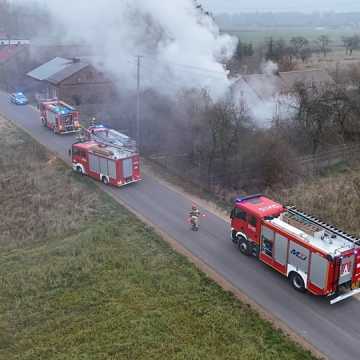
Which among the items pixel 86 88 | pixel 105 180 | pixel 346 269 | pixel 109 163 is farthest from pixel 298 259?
pixel 86 88

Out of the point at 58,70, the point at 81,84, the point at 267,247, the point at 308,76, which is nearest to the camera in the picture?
the point at 267,247

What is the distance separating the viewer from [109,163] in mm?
30969

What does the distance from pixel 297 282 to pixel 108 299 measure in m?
7.41

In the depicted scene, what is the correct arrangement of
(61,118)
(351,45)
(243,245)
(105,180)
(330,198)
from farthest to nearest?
(351,45), (61,118), (105,180), (330,198), (243,245)

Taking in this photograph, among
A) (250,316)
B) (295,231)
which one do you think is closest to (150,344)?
(250,316)

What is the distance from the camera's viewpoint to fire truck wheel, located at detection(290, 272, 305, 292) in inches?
749

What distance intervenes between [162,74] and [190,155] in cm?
846

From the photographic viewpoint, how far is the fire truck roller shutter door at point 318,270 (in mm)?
17766

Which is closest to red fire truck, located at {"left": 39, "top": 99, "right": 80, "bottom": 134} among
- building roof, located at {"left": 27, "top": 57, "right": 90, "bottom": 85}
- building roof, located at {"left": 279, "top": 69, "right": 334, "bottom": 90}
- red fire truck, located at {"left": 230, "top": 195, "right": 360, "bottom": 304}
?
building roof, located at {"left": 27, "top": 57, "right": 90, "bottom": 85}

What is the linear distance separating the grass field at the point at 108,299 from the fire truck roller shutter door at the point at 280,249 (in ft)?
8.93

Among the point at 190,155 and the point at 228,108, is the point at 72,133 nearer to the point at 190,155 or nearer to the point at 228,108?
the point at 190,155

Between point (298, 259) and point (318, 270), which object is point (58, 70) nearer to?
point (298, 259)

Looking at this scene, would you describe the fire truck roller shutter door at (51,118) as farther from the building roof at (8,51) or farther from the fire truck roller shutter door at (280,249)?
the building roof at (8,51)

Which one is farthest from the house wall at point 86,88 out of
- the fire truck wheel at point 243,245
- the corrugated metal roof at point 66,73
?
the fire truck wheel at point 243,245
